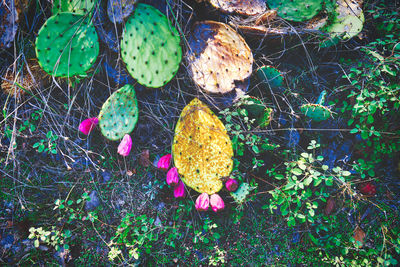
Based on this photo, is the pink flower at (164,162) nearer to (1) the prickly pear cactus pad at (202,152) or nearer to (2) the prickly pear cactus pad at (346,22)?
(1) the prickly pear cactus pad at (202,152)

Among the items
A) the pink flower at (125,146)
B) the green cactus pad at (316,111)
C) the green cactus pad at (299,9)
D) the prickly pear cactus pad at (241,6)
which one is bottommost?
the pink flower at (125,146)

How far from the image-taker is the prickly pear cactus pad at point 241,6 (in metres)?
1.33

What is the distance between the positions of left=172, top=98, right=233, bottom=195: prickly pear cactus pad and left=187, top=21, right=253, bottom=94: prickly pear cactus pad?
19cm

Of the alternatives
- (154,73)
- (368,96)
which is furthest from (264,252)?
(154,73)

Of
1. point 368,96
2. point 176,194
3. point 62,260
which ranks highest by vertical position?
point 368,96

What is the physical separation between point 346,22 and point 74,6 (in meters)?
1.70

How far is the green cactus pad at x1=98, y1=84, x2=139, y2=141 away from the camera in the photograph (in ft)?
4.37

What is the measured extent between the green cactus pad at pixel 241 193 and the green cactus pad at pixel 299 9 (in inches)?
43.9

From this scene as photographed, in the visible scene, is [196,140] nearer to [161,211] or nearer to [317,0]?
[161,211]

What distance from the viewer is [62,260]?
1.18 metres

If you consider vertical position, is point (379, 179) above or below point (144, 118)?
below

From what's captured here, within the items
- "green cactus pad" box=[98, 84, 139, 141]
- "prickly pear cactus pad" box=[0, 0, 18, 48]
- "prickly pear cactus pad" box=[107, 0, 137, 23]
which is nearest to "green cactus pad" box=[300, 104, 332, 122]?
"green cactus pad" box=[98, 84, 139, 141]

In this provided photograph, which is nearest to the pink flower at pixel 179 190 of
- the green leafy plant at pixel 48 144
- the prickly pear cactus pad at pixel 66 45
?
the green leafy plant at pixel 48 144

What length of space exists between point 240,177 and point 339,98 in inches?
33.9
